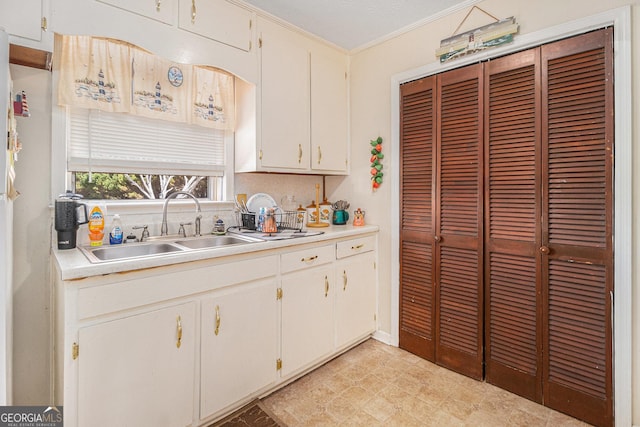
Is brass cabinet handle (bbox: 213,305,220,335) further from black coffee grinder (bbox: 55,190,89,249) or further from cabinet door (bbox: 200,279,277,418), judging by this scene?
black coffee grinder (bbox: 55,190,89,249)

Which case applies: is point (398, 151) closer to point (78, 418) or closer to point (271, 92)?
point (271, 92)

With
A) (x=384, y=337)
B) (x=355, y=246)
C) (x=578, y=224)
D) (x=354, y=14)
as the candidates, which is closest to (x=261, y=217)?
(x=355, y=246)

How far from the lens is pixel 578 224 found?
181 cm

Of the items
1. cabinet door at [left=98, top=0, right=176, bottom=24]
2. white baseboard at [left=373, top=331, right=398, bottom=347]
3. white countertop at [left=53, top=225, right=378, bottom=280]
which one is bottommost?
white baseboard at [left=373, top=331, right=398, bottom=347]

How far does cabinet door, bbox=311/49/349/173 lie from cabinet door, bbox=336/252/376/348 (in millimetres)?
851

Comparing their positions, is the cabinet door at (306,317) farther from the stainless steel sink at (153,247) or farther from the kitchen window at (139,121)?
the kitchen window at (139,121)

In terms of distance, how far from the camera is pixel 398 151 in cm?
261

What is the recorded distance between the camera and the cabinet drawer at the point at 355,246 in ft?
8.11

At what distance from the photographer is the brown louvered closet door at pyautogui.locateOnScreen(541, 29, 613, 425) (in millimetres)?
1726

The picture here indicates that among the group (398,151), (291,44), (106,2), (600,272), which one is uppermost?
(291,44)

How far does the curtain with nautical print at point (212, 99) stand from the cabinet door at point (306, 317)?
1.24 meters

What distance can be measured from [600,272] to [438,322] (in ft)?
3.36

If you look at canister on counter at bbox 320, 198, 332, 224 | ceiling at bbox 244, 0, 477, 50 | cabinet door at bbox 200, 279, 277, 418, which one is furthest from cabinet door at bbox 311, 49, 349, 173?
cabinet door at bbox 200, 279, 277, 418

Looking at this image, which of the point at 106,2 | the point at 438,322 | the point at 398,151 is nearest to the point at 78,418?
the point at 106,2
